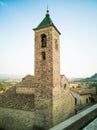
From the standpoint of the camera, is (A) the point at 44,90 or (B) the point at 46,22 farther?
(B) the point at 46,22

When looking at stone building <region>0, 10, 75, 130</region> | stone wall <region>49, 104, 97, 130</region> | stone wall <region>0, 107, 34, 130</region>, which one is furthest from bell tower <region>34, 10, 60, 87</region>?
stone wall <region>49, 104, 97, 130</region>

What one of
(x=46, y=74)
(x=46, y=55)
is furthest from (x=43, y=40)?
(x=46, y=74)

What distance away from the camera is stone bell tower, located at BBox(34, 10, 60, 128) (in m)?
12.5

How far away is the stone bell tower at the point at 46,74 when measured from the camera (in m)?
12.5

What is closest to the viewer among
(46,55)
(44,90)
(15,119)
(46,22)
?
(44,90)

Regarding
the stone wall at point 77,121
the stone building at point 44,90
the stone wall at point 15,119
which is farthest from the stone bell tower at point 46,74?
the stone wall at point 77,121

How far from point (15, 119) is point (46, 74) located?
6115 mm

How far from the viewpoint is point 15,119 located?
47.6 feet

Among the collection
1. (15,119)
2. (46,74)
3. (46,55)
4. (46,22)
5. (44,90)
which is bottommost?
(15,119)

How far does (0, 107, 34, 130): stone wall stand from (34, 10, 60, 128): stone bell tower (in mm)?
989

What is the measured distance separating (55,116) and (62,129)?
10.6m

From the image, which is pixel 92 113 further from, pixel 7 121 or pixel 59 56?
pixel 7 121

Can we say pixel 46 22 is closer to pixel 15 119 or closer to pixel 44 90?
pixel 44 90

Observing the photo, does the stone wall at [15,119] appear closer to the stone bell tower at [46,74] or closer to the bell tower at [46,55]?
the stone bell tower at [46,74]
